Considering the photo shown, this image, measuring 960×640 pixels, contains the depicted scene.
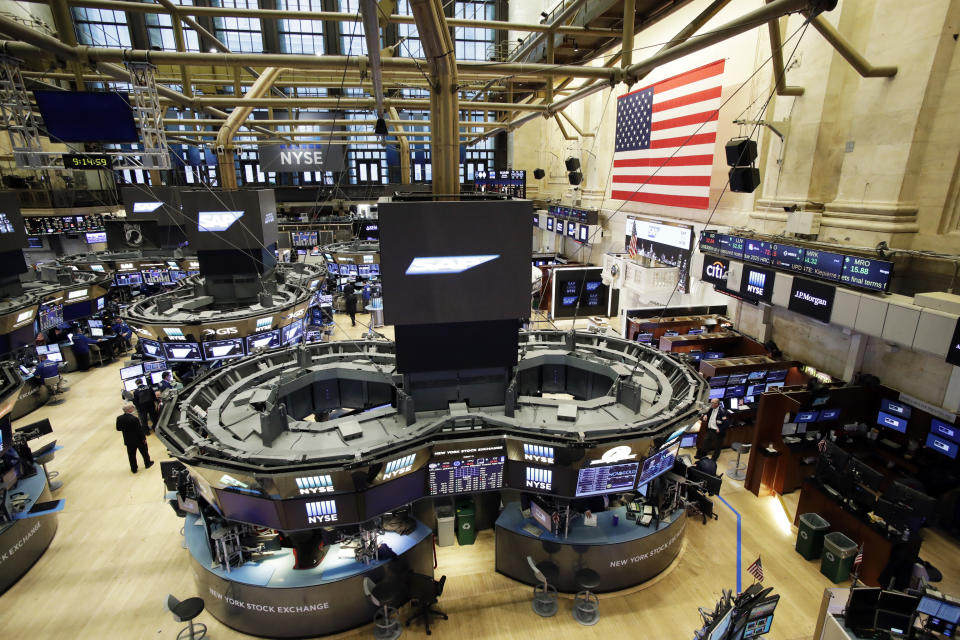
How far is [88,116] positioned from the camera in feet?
25.7

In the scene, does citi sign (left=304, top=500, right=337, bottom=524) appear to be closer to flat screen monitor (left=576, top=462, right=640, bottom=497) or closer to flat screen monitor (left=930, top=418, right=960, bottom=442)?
flat screen monitor (left=576, top=462, right=640, bottom=497)

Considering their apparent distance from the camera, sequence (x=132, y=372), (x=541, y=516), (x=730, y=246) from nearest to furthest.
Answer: (x=541, y=516) < (x=730, y=246) < (x=132, y=372)

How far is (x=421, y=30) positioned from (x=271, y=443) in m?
5.87

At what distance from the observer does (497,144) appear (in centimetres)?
3438

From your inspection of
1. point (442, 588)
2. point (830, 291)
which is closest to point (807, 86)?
point (830, 291)

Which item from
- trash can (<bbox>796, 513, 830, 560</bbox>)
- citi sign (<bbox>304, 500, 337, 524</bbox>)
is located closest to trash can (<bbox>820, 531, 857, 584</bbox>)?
trash can (<bbox>796, 513, 830, 560</bbox>)

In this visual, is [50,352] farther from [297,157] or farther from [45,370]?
[297,157]

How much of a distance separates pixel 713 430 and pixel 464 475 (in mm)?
6321

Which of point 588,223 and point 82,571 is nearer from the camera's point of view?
point 82,571

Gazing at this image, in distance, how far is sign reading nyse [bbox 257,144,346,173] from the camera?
16.2m

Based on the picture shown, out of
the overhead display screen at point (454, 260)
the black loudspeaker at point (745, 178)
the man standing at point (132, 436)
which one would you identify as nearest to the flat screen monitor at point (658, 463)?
the overhead display screen at point (454, 260)

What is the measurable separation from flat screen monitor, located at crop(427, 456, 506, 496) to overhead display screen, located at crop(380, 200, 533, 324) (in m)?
2.08

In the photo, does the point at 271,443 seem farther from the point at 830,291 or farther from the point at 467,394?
the point at 830,291

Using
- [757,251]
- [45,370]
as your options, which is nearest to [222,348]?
[45,370]
